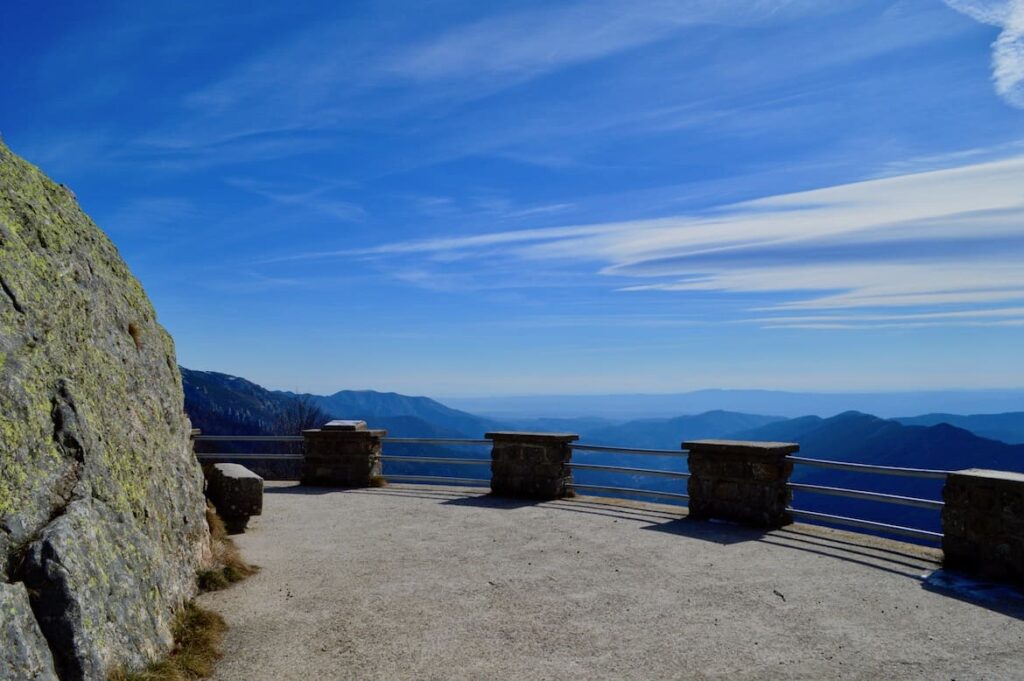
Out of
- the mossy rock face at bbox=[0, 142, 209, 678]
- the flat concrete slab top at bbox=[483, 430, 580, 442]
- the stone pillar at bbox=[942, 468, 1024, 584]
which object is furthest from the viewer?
the flat concrete slab top at bbox=[483, 430, 580, 442]

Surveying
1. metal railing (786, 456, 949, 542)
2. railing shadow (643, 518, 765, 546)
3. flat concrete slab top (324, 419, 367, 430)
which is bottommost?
railing shadow (643, 518, 765, 546)

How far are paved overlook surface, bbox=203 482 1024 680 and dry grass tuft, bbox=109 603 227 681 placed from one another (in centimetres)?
12

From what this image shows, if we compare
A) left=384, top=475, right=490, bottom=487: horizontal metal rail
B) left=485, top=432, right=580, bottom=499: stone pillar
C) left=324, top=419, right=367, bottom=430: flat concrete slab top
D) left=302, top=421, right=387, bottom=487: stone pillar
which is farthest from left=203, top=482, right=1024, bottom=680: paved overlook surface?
left=324, top=419, right=367, bottom=430: flat concrete slab top

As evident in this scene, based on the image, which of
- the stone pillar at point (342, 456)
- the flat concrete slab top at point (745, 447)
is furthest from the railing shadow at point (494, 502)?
the flat concrete slab top at point (745, 447)

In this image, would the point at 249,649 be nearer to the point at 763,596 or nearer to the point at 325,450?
the point at 763,596

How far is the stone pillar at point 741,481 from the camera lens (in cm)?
867

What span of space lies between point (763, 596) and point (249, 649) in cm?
402

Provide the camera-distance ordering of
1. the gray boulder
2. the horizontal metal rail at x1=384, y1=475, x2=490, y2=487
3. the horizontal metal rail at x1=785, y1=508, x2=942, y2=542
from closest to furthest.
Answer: the gray boulder
the horizontal metal rail at x1=785, y1=508, x2=942, y2=542
the horizontal metal rail at x1=384, y1=475, x2=490, y2=487

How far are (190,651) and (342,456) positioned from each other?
8.37m

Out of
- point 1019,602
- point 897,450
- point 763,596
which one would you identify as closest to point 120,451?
point 763,596

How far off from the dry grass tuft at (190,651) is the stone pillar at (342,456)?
7365 mm

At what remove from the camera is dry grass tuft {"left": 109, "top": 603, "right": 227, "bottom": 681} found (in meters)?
4.05

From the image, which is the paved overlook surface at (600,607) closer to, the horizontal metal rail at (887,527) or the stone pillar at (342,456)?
the horizontal metal rail at (887,527)

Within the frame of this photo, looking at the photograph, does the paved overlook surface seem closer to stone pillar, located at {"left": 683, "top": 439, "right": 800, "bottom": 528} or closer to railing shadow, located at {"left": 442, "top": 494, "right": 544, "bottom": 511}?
stone pillar, located at {"left": 683, "top": 439, "right": 800, "bottom": 528}
